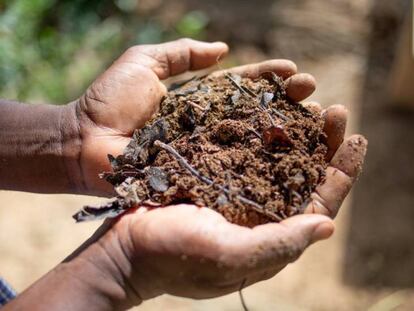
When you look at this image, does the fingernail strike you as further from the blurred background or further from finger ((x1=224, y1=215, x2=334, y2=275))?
the blurred background

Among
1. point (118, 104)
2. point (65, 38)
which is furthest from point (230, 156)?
point (65, 38)

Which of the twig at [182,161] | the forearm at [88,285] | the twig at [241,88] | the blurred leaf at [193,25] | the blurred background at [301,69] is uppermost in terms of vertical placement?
the twig at [241,88]

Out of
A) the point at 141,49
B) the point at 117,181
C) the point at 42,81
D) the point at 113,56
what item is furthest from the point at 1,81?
the point at 117,181

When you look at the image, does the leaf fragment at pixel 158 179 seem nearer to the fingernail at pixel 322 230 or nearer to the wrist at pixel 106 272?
the wrist at pixel 106 272

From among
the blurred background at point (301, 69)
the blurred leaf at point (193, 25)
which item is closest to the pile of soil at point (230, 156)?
the blurred background at point (301, 69)

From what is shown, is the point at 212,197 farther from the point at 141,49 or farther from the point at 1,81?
the point at 1,81

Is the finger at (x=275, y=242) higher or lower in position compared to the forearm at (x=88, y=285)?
higher

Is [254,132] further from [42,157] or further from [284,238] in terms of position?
[42,157]

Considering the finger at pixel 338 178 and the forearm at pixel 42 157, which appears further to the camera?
the forearm at pixel 42 157
